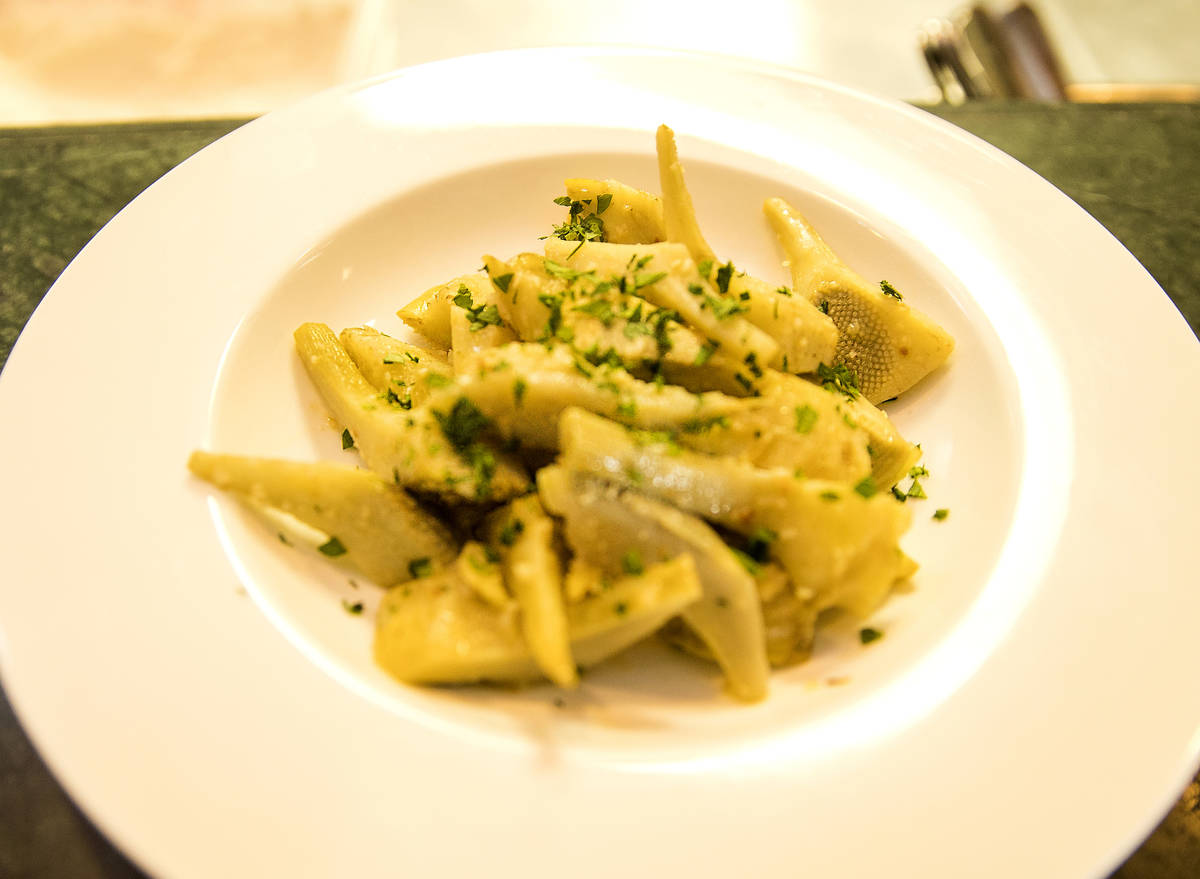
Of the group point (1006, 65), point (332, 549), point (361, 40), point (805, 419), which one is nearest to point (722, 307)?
point (805, 419)

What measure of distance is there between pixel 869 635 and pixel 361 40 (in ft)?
12.1

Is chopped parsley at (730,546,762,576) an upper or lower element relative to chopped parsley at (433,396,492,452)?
lower

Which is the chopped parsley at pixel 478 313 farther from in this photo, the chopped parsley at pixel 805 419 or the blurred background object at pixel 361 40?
the blurred background object at pixel 361 40

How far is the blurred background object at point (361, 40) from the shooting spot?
355 cm

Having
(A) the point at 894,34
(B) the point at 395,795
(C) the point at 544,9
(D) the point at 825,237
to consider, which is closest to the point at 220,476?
(B) the point at 395,795

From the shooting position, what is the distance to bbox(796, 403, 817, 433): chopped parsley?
1.37m

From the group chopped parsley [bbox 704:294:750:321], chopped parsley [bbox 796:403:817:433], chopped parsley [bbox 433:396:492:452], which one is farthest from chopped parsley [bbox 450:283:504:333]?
chopped parsley [bbox 796:403:817:433]

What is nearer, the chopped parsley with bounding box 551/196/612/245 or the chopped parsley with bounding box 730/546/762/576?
the chopped parsley with bounding box 730/546/762/576

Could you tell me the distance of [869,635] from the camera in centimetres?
138

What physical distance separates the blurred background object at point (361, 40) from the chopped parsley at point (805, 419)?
268 cm

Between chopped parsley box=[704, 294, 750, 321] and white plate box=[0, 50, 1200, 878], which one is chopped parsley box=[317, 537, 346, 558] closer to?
white plate box=[0, 50, 1200, 878]

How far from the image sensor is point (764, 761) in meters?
1.12

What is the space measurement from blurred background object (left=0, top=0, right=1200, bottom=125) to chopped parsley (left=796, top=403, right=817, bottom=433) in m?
2.68

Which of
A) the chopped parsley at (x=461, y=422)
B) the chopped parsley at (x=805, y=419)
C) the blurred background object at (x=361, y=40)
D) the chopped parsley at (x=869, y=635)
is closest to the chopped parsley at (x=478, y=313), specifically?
the chopped parsley at (x=461, y=422)
